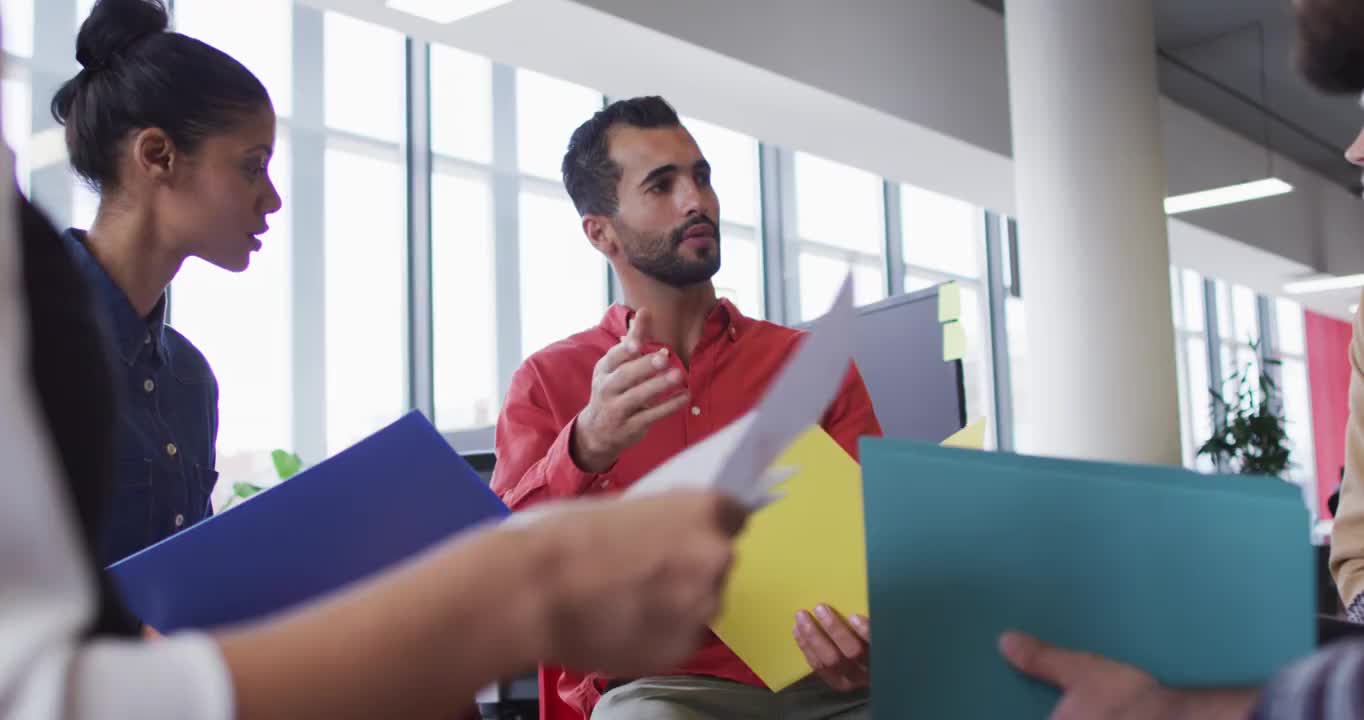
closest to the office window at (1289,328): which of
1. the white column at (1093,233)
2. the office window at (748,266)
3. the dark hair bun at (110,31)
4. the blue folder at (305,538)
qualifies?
the office window at (748,266)

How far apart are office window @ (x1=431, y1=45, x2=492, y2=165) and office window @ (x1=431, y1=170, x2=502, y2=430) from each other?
116 millimetres

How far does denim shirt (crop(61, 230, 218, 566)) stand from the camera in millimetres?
1375

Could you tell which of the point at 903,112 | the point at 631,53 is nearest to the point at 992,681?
the point at 631,53

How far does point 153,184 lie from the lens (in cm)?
145

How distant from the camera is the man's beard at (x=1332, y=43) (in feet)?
2.85

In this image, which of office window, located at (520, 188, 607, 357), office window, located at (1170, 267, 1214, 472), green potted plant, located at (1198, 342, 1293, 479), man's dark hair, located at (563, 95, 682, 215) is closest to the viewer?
man's dark hair, located at (563, 95, 682, 215)

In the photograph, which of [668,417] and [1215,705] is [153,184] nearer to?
[668,417]

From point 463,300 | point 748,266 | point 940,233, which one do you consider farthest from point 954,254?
point 463,300

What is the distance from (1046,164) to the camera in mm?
4859

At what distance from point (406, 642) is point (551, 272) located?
493 centimetres

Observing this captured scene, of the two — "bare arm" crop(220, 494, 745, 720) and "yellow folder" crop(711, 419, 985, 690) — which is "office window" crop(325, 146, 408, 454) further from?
"bare arm" crop(220, 494, 745, 720)

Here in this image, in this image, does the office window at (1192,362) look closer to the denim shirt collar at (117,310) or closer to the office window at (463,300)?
the office window at (463,300)

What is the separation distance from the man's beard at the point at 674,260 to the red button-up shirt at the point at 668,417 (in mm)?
69

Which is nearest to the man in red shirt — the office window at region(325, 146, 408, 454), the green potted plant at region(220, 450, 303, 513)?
the green potted plant at region(220, 450, 303, 513)
